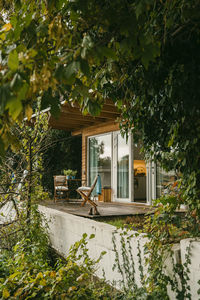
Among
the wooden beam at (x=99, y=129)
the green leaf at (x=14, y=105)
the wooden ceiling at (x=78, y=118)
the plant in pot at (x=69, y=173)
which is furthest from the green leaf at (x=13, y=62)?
the plant in pot at (x=69, y=173)

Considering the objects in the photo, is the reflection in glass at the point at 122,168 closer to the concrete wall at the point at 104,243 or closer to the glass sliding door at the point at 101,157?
the glass sliding door at the point at 101,157

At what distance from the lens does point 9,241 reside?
152 inches

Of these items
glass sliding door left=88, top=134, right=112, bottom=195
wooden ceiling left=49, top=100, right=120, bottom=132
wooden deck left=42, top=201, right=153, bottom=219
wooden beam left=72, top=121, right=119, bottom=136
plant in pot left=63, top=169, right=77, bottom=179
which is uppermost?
wooden ceiling left=49, top=100, right=120, bottom=132

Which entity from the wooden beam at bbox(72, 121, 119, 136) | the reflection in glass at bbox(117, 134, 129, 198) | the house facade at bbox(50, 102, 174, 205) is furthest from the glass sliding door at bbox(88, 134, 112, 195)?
the reflection in glass at bbox(117, 134, 129, 198)

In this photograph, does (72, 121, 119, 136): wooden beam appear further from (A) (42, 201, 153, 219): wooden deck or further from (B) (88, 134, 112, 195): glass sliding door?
(A) (42, 201, 153, 219): wooden deck

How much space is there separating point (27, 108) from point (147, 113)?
1118 mm

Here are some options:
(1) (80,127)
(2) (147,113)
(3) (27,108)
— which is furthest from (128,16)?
(1) (80,127)

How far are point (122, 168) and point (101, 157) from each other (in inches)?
45.0

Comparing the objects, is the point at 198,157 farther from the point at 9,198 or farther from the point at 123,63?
the point at 9,198

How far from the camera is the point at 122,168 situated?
8.16 meters

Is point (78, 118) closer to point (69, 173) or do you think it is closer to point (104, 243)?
point (69, 173)

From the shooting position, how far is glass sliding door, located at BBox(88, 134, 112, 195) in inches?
344

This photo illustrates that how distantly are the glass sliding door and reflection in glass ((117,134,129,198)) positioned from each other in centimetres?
47

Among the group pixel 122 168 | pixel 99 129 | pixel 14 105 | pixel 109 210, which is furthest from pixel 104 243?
pixel 99 129
